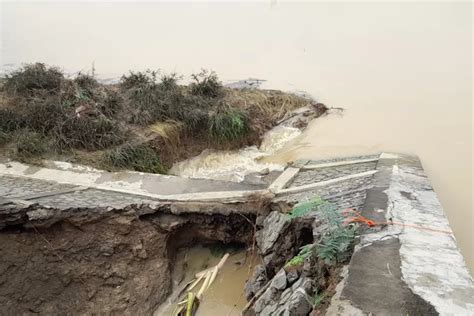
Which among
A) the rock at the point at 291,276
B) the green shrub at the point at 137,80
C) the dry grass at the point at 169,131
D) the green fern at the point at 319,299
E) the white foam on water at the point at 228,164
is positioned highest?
the green shrub at the point at 137,80

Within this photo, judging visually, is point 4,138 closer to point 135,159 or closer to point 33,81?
point 33,81

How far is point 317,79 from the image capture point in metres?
12.2

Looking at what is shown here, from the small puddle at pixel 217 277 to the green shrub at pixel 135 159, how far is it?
6.85 ft

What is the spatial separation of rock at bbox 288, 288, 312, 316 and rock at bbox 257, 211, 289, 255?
1.56 metres

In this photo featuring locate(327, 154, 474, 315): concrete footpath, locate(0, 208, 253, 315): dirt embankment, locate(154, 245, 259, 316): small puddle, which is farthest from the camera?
locate(154, 245, 259, 316): small puddle

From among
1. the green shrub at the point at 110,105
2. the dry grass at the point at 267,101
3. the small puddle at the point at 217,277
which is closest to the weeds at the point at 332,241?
the small puddle at the point at 217,277

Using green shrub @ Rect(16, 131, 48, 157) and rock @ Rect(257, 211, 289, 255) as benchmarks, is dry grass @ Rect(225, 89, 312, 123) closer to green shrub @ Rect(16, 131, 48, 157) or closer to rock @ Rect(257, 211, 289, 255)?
green shrub @ Rect(16, 131, 48, 157)

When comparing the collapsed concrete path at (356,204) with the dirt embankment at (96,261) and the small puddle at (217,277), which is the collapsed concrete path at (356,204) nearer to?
the dirt embankment at (96,261)

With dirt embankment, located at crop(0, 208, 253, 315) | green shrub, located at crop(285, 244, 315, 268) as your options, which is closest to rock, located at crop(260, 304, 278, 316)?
green shrub, located at crop(285, 244, 315, 268)

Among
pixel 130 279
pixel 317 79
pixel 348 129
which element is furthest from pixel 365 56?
pixel 130 279

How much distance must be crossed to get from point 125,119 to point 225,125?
2143mm

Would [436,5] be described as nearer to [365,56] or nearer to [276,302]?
[365,56]

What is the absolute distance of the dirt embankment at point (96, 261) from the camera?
18.1 ft

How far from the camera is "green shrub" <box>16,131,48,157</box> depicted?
7.39 metres
